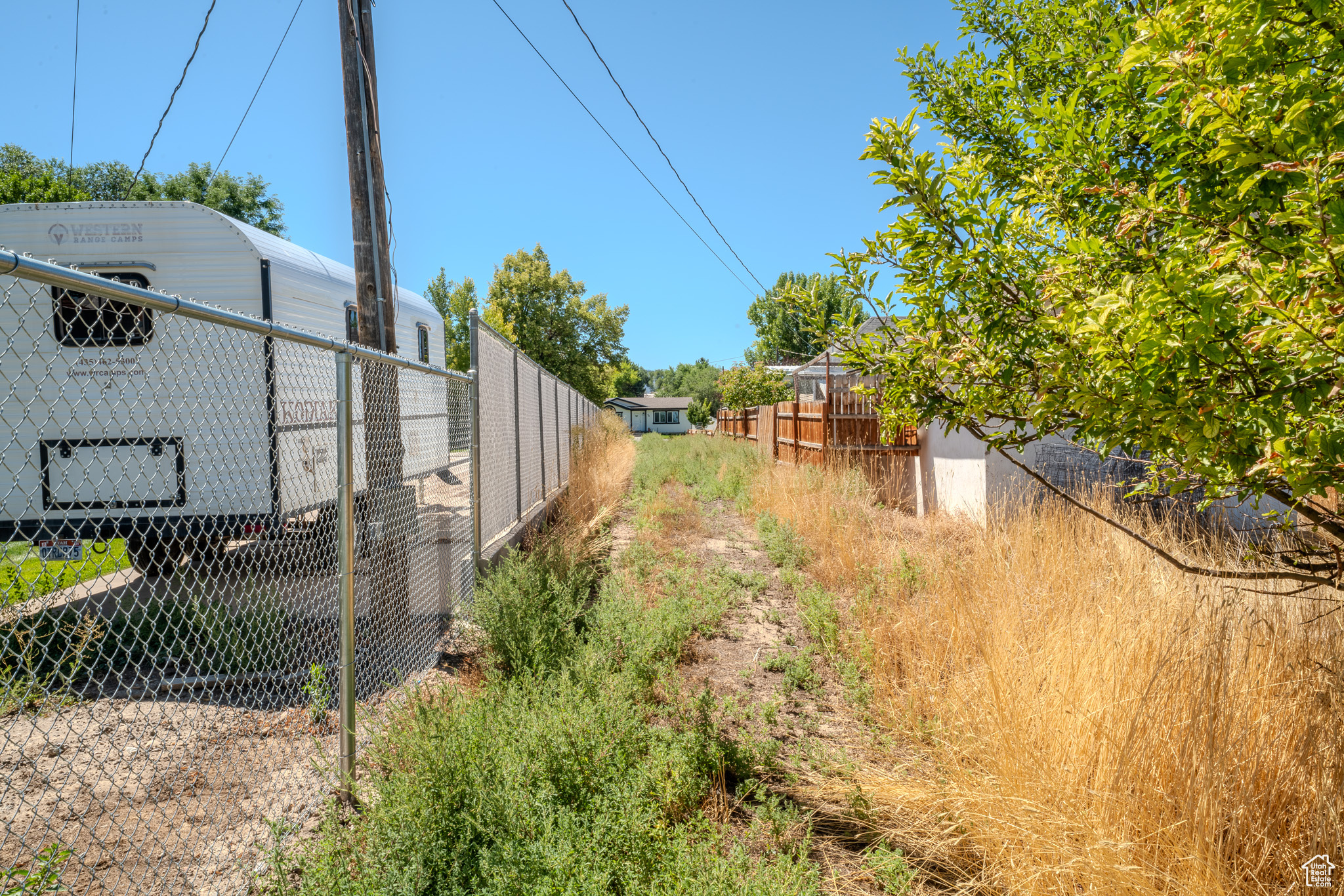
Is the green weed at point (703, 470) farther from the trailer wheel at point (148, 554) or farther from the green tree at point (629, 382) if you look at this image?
the green tree at point (629, 382)

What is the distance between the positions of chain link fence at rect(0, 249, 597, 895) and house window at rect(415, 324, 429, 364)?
2590mm

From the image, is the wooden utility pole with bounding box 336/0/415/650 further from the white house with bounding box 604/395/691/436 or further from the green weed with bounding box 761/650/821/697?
the white house with bounding box 604/395/691/436

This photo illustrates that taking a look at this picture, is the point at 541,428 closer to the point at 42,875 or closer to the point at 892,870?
the point at 892,870

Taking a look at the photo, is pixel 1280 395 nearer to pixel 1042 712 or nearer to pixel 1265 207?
pixel 1265 207

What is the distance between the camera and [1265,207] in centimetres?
151

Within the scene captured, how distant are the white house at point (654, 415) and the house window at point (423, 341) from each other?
59198 mm

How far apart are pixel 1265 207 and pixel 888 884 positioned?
236 cm

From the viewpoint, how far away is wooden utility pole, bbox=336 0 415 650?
4.35 metres

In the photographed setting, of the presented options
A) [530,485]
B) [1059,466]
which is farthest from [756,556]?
[1059,466]

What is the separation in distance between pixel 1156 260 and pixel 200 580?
20.7 feet

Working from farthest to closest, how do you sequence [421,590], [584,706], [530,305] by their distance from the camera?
[530,305], [421,590], [584,706]

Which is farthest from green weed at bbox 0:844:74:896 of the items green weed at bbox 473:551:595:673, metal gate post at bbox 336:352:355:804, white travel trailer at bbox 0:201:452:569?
white travel trailer at bbox 0:201:452:569

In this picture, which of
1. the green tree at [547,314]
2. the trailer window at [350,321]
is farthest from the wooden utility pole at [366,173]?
the green tree at [547,314]

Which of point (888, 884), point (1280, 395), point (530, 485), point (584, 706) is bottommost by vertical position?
point (888, 884)
